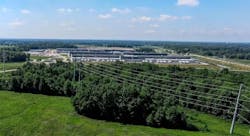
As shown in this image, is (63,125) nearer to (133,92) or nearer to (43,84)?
(133,92)

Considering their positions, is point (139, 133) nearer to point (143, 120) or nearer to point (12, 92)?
point (143, 120)

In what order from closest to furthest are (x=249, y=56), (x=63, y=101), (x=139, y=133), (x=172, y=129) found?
(x=139, y=133) → (x=172, y=129) → (x=63, y=101) → (x=249, y=56)

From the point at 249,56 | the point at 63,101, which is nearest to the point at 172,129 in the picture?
the point at 63,101

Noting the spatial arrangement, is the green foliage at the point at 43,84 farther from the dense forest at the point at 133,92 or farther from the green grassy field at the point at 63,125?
the green grassy field at the point at 63,125

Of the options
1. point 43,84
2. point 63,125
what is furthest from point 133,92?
point 43,84

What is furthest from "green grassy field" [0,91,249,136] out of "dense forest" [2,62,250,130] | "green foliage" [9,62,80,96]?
"green foliage" [9,62,80,96]

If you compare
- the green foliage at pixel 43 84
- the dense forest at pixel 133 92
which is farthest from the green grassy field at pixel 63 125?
the green foliage at pixel 43 84
